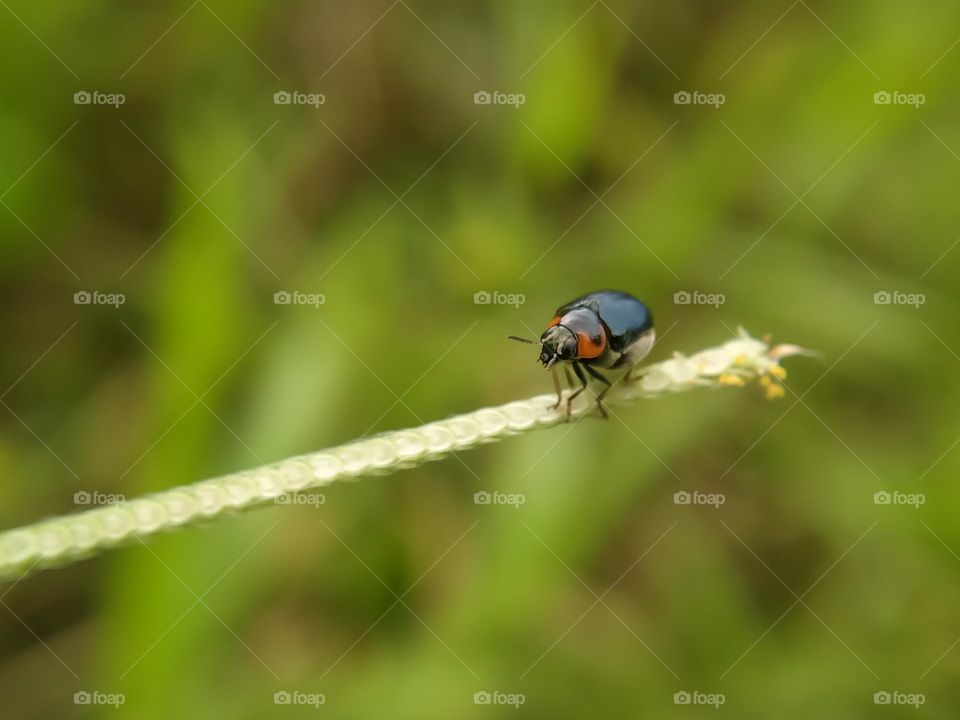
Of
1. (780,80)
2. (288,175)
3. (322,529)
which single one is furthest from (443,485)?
(780,80)

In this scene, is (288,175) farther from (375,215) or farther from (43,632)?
(43,632)
